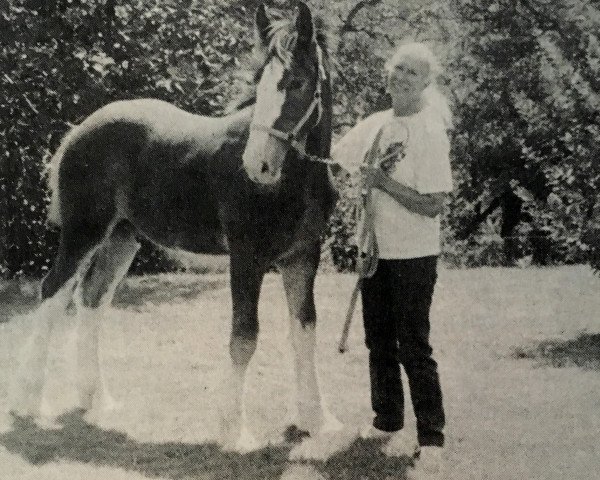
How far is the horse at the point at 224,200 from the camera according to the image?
2.65m

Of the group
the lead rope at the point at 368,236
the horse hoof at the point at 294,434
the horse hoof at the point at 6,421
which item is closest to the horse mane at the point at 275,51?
the lead rope at the point at 368,236

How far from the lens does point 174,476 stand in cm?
275

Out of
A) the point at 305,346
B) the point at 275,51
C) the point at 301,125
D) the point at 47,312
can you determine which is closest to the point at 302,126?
the point at 301,125

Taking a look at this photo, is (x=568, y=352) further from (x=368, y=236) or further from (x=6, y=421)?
(x=6, y=421)

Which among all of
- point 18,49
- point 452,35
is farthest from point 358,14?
point 18,49

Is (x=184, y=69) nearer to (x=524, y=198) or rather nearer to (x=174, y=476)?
(x=524, y=198)

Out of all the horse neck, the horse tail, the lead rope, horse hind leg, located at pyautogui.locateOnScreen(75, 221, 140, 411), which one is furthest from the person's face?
the horse tail

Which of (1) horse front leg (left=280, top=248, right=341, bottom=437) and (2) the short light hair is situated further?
(1) horse front leg (left=280, top=248, right=341, bottom=437)

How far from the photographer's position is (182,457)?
288 centimetres

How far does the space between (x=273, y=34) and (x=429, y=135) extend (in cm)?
64

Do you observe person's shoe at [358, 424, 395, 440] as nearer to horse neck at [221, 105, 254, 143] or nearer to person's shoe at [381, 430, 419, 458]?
person's shoe at [381, 430, 419, 458]

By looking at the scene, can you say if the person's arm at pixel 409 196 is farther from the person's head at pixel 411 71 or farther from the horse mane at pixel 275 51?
the horse mane at pixel 275 51

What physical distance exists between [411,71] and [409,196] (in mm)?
427

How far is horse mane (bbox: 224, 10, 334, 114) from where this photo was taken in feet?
8.54
